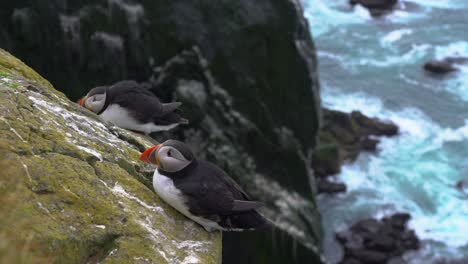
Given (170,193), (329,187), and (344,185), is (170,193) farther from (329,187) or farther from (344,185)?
(344,185)

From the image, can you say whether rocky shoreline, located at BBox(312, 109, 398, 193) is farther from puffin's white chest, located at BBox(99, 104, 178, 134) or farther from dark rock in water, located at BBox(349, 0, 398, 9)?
puffin's white chest, located at BBox(99, 104, 178, 134)

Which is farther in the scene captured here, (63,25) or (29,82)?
(63,25)

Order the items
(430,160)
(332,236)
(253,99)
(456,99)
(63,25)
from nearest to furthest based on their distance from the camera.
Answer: (63,25) < (253,99) < (332,236) < (430,160) < (456,99)

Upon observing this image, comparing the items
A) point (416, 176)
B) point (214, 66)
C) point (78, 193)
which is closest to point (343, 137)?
point (416, 176)

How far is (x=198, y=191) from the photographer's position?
6.71 meters

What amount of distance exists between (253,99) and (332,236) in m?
8.33

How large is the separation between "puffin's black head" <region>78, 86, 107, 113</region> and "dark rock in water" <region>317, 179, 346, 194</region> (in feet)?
67.3

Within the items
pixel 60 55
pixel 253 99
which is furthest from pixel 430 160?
pixel 60 55

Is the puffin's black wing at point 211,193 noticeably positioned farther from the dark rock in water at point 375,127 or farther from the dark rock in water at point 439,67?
the dark rock in water at point 439,67

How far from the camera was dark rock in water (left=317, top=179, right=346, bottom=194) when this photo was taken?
28438 mm

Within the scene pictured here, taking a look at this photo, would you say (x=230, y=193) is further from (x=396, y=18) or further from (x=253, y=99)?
(x=396, y=18)

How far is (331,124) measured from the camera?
32.0 m

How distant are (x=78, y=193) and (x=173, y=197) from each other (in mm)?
1042

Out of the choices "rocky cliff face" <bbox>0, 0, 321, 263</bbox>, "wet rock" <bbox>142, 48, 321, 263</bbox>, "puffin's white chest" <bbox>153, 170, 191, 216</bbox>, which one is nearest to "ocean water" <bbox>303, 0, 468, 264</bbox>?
"wet rock" <bbox>142, 48, 321, 263</bbox>
